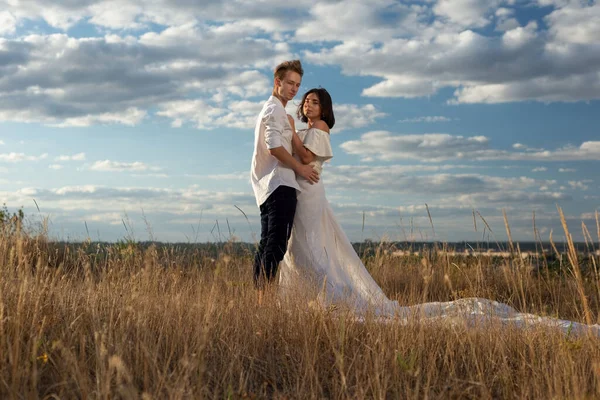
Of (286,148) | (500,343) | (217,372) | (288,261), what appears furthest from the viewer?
(288,261)

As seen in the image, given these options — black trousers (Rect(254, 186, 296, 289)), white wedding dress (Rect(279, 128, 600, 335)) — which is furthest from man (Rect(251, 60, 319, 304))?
white wedding dress (Rect(279, 128, 600, 335))

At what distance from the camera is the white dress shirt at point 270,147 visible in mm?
5297

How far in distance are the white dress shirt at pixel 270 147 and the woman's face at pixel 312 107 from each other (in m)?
0.39

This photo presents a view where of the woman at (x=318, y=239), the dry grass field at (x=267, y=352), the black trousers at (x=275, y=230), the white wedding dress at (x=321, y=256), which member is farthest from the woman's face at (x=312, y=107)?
the dry grass field at (x=267, y=352)

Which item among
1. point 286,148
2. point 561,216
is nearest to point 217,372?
point 561,216

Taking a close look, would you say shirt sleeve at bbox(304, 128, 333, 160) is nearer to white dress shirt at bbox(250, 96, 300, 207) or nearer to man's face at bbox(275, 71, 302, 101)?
white dress shirt at bbox(250, 96, 300, 207)

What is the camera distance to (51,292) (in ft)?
13.8

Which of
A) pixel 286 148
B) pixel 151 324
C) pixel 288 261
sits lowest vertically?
pixel 151 324

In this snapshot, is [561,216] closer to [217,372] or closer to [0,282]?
[217,372]

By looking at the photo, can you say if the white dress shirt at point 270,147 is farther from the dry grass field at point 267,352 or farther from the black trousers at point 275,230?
the dry grass field at point 267,352

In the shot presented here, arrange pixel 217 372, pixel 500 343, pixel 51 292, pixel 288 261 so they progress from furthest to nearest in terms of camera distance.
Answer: pixel 288 261, pixel 51 292, pixel 500 343, pixel 217 372

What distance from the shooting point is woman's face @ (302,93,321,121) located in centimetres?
573

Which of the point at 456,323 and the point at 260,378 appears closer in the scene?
the point at 260,378

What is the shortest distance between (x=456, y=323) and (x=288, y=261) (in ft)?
6.83
